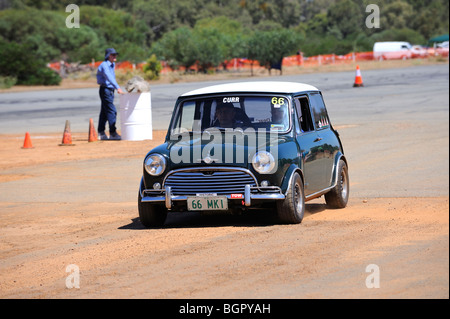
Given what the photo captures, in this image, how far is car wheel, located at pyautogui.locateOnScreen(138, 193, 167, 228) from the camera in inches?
376

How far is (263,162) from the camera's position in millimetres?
9125

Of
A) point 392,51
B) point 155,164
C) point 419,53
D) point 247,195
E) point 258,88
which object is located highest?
point 258,88

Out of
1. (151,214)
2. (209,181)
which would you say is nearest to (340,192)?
(209,181)

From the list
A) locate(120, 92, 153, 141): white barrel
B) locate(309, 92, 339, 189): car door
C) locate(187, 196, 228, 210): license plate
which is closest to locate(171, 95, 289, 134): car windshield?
locate(309, 92, 339, 189): car door

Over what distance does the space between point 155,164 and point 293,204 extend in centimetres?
163

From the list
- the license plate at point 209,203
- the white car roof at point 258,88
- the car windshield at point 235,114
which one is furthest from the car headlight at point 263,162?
the white car roof at point 258,88

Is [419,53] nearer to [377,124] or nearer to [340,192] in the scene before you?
[377,124]

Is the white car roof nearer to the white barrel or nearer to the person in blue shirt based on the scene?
the person in blue shirt

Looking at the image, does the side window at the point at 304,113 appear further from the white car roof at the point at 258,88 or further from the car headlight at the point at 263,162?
the car headlight at the point at 263,162

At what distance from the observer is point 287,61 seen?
8331 centimetres

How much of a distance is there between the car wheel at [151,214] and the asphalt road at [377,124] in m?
2.88

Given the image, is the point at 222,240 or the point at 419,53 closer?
the point at 222,240

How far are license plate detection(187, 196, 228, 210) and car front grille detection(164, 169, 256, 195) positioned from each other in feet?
0.34

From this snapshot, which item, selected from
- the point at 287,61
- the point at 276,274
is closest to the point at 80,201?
the point at 276,274
